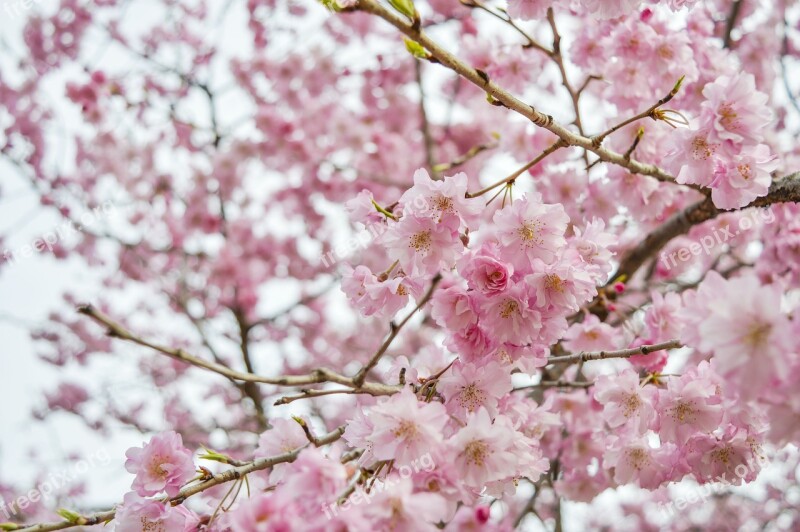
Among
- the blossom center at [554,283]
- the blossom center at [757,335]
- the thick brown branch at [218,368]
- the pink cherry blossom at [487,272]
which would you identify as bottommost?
the blossom center at [757,335]

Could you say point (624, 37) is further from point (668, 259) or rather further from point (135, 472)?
point (135, 472)

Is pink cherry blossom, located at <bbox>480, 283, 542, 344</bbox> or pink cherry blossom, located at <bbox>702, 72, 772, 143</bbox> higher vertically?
pink cherry blossom, located at <bbox>702, 72, 772, 143</bbox>

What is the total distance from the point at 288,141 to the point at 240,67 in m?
1.21

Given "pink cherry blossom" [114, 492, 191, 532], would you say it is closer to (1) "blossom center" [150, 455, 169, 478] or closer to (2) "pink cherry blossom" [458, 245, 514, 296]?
(1) "blossom center" [150, 455, 169, 478]

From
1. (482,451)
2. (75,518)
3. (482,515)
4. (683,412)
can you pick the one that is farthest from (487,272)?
(75,518)

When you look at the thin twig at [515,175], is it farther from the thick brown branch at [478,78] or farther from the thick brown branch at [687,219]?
the thick brown branch at [687,219]

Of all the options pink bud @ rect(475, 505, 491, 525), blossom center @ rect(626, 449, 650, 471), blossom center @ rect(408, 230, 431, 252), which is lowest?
pink bud @ rect(475, 505, 491, 525)

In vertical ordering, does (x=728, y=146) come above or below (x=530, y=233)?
above

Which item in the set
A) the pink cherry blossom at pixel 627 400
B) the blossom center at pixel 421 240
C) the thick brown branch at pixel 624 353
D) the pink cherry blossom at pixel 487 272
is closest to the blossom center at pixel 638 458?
the pink cherry blossom at pixel 627 400

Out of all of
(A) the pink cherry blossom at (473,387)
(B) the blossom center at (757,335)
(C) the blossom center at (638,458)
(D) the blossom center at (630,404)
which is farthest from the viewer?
(C) the blossom center at (638,458)

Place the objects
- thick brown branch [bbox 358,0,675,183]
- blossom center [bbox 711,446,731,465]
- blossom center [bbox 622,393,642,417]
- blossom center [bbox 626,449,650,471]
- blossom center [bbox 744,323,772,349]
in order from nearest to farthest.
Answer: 1. blossom center [bbox 744,323,772,349]
2. thick brown branch [bbox 358,0,675,183]
3. blossom center [bbox 711,446,731,465]
4. blossom center [bbox 622,393,642,417]
5. blossom center [bbox 626,449,650,471]

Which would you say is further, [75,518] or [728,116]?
[728,116]

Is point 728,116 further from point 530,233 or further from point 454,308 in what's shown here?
point 454,308

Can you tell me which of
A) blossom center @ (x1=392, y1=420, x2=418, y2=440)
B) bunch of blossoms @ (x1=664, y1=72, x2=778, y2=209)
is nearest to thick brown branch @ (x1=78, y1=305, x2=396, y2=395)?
blossom center @ (x1=392, y1=420, x2=418, y2=440)
